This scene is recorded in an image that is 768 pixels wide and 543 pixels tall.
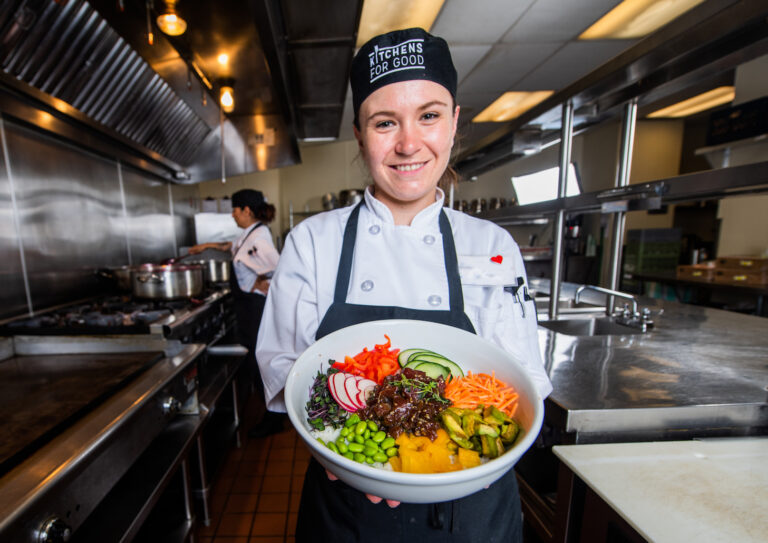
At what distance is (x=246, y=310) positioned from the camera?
3064mm

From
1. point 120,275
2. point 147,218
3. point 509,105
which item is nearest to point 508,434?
point 120,275

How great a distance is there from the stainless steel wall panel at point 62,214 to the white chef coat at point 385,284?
6.48 ft

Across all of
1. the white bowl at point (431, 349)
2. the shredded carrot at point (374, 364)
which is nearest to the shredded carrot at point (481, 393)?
the white bowl at point (431, 349)

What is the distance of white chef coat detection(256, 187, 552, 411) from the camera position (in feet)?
3.40

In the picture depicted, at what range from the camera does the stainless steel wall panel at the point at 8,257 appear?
5.98 ft

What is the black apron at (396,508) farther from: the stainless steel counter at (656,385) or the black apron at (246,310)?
the black apron at (246,310)

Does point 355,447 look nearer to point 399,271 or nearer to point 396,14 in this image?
point 399,271

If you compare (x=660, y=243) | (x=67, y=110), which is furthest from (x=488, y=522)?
(x=660, y=243)

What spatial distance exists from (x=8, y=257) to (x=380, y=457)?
7.81 ft

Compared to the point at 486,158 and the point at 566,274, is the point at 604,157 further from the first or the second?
the point at 486,158

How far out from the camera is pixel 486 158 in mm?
2770

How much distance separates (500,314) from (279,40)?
1.92 meters

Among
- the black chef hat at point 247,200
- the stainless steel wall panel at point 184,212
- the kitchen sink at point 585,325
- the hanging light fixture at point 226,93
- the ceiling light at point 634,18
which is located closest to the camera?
the kitchen sink at point 585,325

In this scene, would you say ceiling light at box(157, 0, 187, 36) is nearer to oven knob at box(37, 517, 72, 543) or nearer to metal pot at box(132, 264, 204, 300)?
metal pot at box(132, 264, 204, 300)
